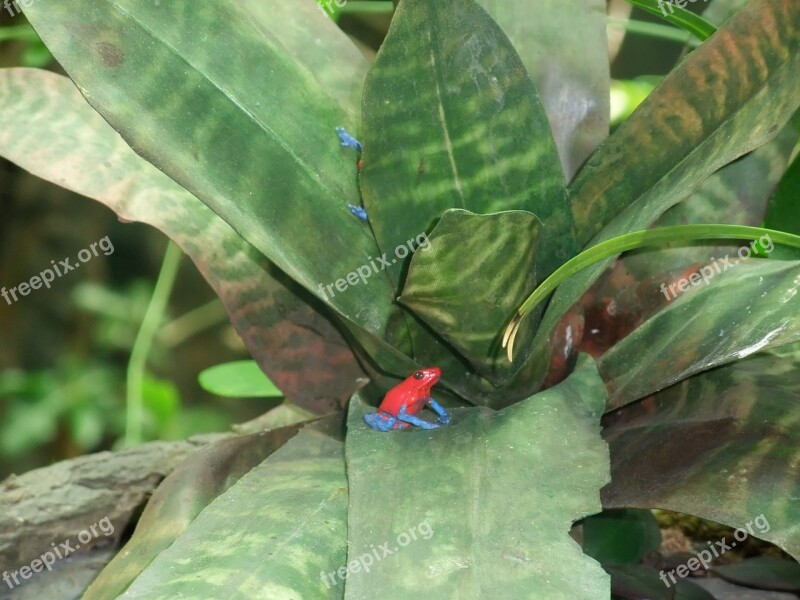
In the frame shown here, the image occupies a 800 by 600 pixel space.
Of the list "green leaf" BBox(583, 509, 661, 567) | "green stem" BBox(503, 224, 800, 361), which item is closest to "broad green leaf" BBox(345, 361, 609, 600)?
"green stem" BBox(503, 224, 800, 361)

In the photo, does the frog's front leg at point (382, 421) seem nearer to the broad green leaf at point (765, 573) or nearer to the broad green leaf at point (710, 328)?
the broad green leaf at point (710, 328)

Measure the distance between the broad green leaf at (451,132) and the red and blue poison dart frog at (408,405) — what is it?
0.10 m

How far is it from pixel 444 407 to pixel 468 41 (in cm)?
33

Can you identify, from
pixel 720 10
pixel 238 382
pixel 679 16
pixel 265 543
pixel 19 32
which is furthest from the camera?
pixel 19 32

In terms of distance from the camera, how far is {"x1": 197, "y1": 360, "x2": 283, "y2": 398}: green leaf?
3.89 ft

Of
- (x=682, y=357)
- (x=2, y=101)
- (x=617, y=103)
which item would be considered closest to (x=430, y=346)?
(x=682, y=357)

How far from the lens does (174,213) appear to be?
0.79 meters

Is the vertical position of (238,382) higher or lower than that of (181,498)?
lower

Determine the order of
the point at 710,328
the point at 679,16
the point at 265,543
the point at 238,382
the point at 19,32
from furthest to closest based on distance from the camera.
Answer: the point at 19,32 < the point at 238,382 < the point at 679,16 < the point at 710,328 < the point at 265,543

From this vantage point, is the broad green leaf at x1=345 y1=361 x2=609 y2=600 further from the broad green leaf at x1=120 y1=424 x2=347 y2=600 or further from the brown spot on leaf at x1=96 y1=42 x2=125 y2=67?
the brown spot on leaf at x1=96 y1=42 x2=125 y2=67

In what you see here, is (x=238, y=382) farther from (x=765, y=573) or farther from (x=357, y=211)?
(x=765, y=573)

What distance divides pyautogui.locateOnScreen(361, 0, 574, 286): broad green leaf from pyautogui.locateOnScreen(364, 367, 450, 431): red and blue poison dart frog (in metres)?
0.10

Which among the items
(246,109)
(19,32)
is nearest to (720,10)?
(246,109)

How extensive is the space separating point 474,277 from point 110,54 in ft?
1.04
